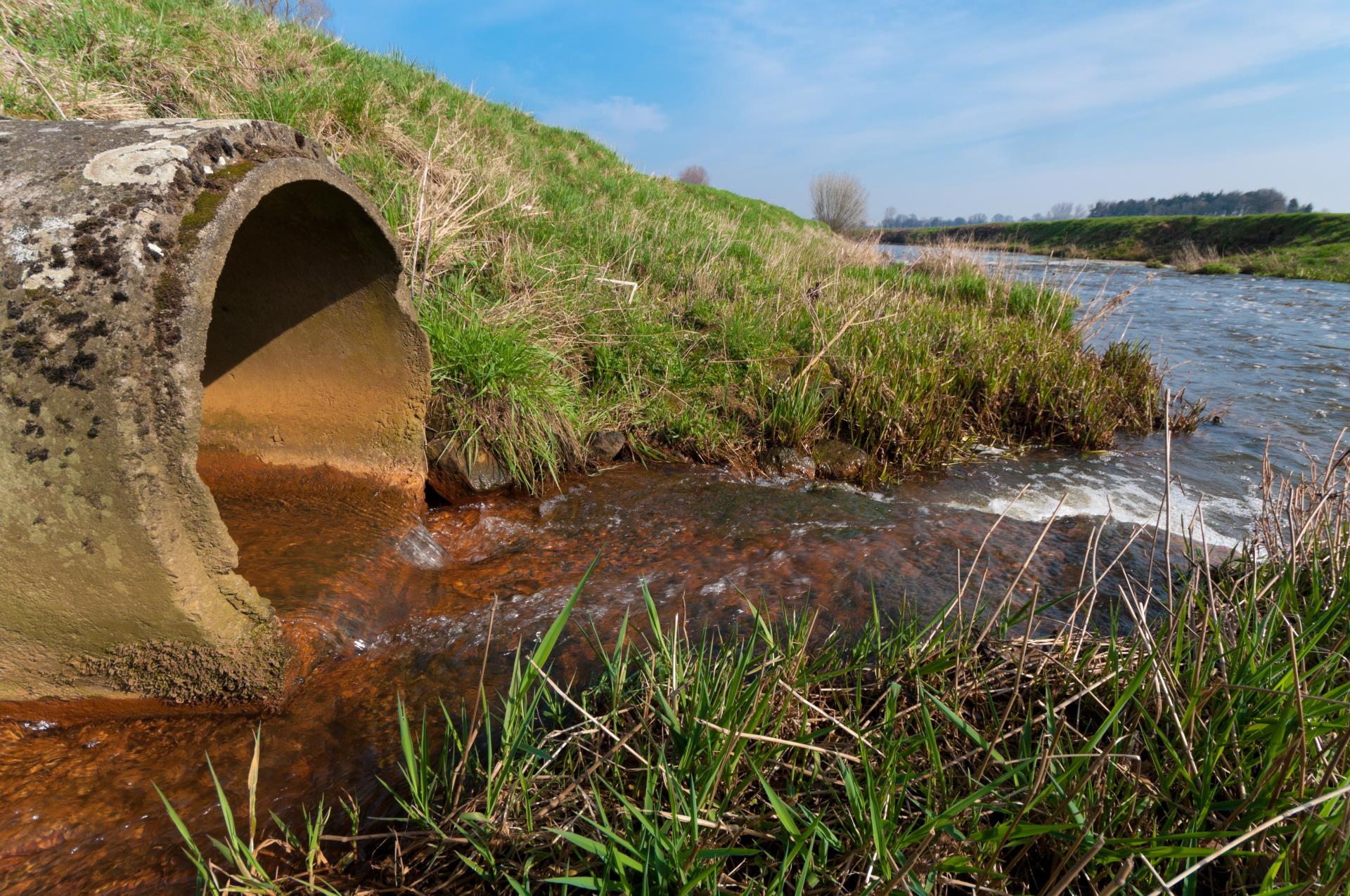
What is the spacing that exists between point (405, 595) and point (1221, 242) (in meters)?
44.0

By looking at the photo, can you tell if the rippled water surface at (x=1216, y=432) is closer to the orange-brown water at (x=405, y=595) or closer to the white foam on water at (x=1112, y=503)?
the white foam on water at (x=1112, y=503)

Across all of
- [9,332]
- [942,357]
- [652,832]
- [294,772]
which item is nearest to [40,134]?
[9,332]

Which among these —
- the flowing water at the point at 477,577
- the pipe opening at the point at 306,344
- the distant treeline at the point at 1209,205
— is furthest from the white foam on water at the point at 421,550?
the distant treeline at the point at 1209,205

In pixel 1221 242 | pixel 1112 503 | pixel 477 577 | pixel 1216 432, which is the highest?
pixel 1221 242

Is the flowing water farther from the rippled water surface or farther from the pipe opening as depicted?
the pipe opening

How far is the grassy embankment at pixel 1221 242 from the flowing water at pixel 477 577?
22.6 ft

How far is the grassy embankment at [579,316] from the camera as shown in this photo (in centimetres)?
439

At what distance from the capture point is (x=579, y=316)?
17.7ft

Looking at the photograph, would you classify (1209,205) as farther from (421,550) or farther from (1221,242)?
(421,550)

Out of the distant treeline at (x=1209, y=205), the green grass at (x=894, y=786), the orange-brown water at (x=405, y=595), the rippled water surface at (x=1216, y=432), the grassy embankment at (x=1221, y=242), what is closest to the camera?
the green grass at (x=894, y=786)

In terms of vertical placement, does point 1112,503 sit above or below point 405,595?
below

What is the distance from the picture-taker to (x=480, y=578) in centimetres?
334

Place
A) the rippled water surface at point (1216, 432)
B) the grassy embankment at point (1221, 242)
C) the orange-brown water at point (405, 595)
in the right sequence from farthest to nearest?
the grassy embankment at point (1221, 242) < the rippled water surface at point (1216, 432) < the orange-brown water at point (405, 595)

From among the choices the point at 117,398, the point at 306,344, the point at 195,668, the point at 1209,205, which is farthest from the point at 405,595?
the point at 1209,205
